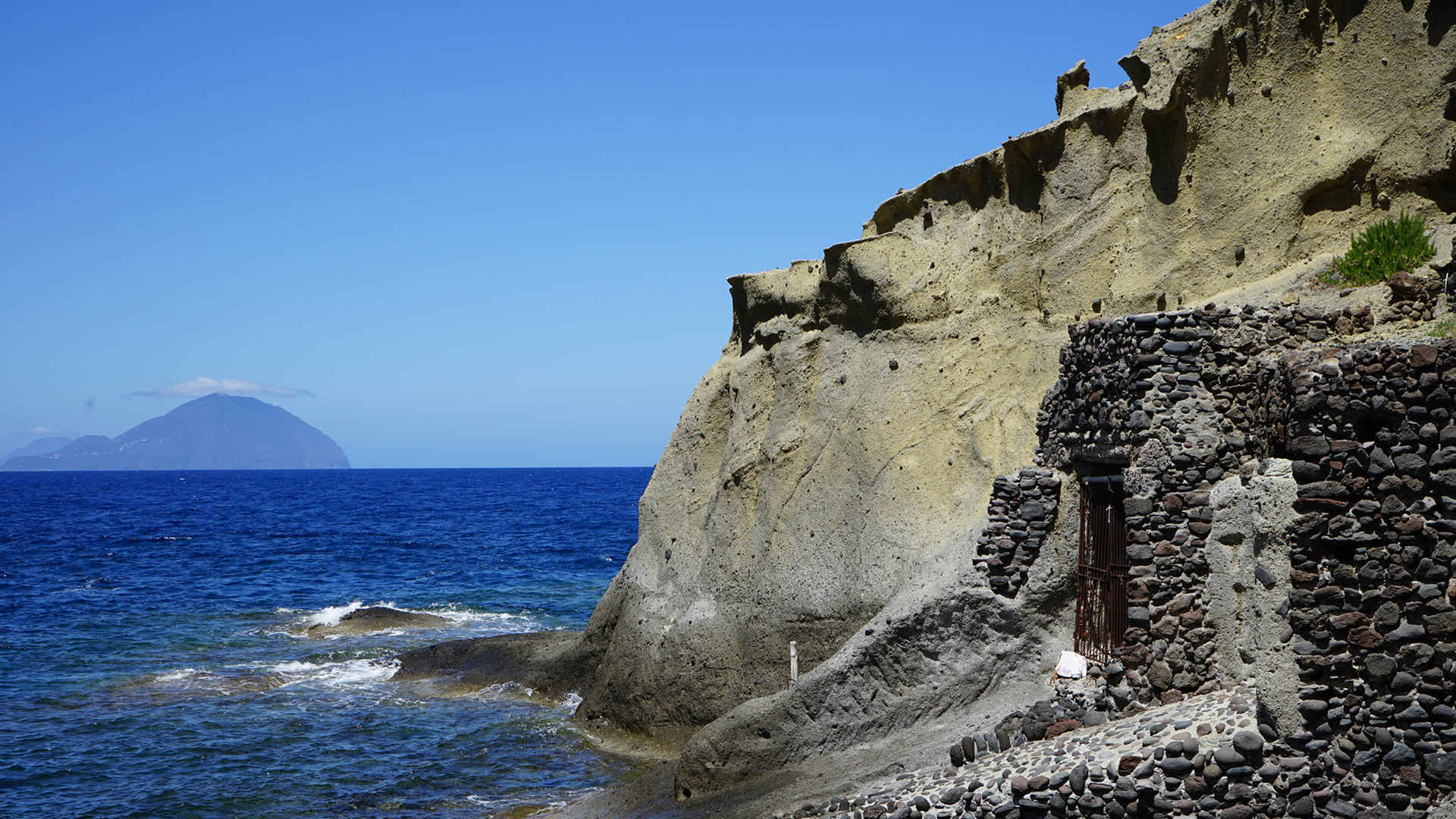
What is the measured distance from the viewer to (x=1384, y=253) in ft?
48.0

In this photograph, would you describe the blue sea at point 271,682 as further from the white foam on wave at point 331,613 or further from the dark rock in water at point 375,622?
the dark rock in water at point 375,622

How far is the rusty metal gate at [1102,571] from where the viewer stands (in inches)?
586

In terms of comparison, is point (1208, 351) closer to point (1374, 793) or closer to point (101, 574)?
point (1374, 793)

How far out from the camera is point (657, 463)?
2627 centimetres

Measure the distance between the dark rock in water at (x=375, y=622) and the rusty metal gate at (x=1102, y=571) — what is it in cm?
2435

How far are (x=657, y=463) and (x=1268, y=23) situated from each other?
14856 mm

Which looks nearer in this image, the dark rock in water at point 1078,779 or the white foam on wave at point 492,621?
the dark rock in water at point 1078,779

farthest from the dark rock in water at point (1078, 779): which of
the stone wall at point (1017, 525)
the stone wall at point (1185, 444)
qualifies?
the stone wall at point (1017, 525)

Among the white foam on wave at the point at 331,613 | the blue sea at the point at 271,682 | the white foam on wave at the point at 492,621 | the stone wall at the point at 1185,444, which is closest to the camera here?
the stone wall at the point at 1185,444

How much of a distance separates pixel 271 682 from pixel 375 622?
8.17 metres

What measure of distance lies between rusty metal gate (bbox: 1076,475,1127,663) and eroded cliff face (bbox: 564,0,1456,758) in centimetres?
48

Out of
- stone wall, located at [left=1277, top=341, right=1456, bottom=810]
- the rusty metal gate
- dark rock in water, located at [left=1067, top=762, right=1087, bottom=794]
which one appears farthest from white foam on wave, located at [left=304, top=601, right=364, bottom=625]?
stone wall, located at [left=1277, top=341, right=1456, bottom=810]

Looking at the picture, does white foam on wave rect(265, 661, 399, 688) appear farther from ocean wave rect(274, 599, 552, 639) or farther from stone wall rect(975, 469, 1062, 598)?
stone wall rect(975, 469, 1062, 598)

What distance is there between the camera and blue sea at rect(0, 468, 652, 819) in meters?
19.8
